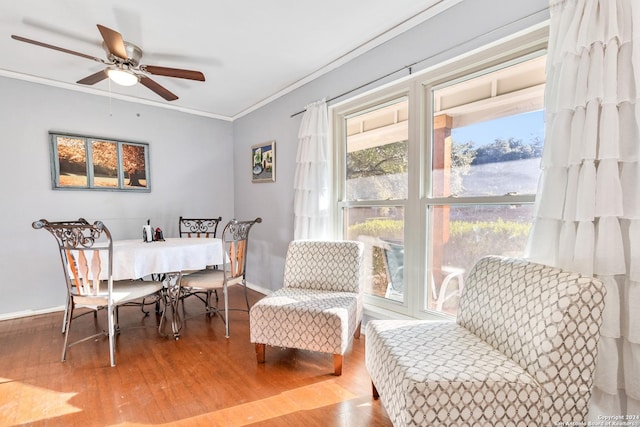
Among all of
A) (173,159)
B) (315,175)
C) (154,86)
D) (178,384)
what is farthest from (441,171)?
(173,159)

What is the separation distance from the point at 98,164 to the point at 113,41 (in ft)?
6.63

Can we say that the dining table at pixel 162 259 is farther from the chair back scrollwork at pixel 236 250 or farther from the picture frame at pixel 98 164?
the picture frame at pixel 98 164

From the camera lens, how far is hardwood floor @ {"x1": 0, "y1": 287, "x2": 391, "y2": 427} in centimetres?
158

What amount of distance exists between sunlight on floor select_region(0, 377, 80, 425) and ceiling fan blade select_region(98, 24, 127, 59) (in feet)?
7.23

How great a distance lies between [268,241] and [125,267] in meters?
1.78

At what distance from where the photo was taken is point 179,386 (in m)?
1.85

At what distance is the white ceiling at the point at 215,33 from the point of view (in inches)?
79.8

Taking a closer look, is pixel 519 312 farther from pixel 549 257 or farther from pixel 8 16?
pixel 8 16

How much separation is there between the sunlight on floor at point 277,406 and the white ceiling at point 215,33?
8.34ft

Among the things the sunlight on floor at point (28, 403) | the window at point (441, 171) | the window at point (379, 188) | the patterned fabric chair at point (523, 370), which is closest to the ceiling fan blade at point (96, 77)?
the window at point (441, 171)

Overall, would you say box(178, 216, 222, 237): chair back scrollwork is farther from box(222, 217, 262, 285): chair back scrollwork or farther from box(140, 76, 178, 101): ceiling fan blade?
box(140, 76, 178, 101): ceiling fan blade

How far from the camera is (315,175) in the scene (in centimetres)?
295

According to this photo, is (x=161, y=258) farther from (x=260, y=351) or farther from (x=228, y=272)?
(x=260, y=351)

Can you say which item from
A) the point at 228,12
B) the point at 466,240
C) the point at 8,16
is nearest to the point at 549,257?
the point at 466,240
